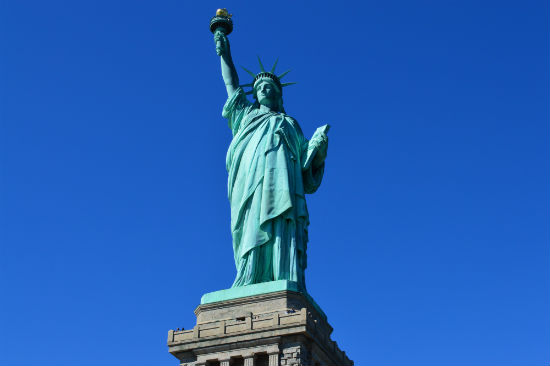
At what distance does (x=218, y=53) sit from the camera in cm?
3450

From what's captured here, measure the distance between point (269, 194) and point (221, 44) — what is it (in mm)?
7720

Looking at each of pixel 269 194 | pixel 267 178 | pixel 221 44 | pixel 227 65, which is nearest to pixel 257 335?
pixel 269 194

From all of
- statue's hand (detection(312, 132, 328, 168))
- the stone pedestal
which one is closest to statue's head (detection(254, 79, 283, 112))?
statue's hand (detection(312, 132, 328, 168))

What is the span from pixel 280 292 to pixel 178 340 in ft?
11.5

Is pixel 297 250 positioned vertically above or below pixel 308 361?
above

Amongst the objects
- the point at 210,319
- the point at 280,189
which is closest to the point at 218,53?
the point at 280,189

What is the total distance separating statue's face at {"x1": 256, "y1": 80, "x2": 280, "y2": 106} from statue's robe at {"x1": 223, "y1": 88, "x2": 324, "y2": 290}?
27.4 inches

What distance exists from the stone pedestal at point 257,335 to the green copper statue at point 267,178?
1.27 meters

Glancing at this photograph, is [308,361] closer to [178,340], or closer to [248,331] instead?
[248,331]

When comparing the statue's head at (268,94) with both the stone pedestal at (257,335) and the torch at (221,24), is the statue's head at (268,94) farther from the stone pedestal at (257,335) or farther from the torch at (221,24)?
the stone pedestal at (257,335)

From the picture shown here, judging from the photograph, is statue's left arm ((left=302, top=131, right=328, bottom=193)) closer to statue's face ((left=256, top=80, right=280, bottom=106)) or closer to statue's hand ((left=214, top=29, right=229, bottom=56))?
statue's face ((left=256, top=80, right=280, bottom=106))

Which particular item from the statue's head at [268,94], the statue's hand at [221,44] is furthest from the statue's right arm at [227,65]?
the statue's head at [268,94]

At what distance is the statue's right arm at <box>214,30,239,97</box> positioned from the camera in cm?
3403

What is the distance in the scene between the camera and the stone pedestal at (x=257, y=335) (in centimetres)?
2566
